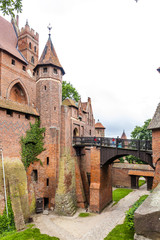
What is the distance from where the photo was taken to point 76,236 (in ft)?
41.7

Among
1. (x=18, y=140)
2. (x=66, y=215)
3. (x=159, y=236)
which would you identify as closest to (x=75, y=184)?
(x=66, y=215)

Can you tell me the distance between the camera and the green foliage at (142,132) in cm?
3136

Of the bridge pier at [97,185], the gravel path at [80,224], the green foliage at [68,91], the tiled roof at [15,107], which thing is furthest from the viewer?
the green foliage at [68,91]

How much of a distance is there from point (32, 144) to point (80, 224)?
9.16m

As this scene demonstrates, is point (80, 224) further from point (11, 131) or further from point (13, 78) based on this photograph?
point (13, 78)

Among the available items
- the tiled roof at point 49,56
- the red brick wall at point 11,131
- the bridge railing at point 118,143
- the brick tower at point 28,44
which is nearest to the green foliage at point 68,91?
the brick tower at point 28,44

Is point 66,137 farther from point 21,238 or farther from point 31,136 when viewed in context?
point 21,238

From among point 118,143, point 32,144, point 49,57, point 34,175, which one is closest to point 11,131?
point 32,144

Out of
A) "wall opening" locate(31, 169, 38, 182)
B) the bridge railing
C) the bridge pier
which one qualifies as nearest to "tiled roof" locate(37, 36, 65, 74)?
the bridge railing

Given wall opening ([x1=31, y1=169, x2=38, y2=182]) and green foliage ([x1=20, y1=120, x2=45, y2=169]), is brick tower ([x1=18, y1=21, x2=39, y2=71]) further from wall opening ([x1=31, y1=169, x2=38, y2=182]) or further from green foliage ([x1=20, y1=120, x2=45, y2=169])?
wall opening ([x1=31, y1=169, x2=38, y2=182])

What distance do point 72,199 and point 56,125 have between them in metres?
8.50

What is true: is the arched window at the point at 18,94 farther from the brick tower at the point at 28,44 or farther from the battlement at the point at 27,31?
the battlement at the point at 27,31

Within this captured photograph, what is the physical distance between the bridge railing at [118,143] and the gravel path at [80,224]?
6.50 meters

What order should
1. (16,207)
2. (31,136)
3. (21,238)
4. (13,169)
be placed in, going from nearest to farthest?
(21,238)
(16,207)
(13,169)
(31,136)
